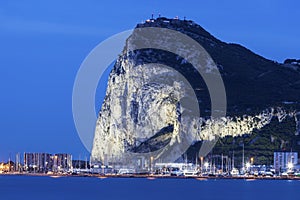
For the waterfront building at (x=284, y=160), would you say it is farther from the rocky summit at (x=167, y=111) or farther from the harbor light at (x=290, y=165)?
the rocky summit at (x=167, y=111)

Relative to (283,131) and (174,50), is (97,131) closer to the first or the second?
(174,50)

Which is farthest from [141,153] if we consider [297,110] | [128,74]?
[297,110]

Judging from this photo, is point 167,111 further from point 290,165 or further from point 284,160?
point 290,165

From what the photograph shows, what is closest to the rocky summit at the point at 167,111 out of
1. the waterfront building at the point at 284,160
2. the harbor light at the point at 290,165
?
the waterfront building at the point at 284,160

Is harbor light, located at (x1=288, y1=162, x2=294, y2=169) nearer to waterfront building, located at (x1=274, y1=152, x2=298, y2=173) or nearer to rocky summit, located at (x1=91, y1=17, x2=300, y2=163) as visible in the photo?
waterfront building, located at (x1=274, y1=152, x2=298, y2=173)

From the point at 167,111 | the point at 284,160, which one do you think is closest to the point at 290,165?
the point at 284,160

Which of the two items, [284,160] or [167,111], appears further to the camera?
[167,111]
